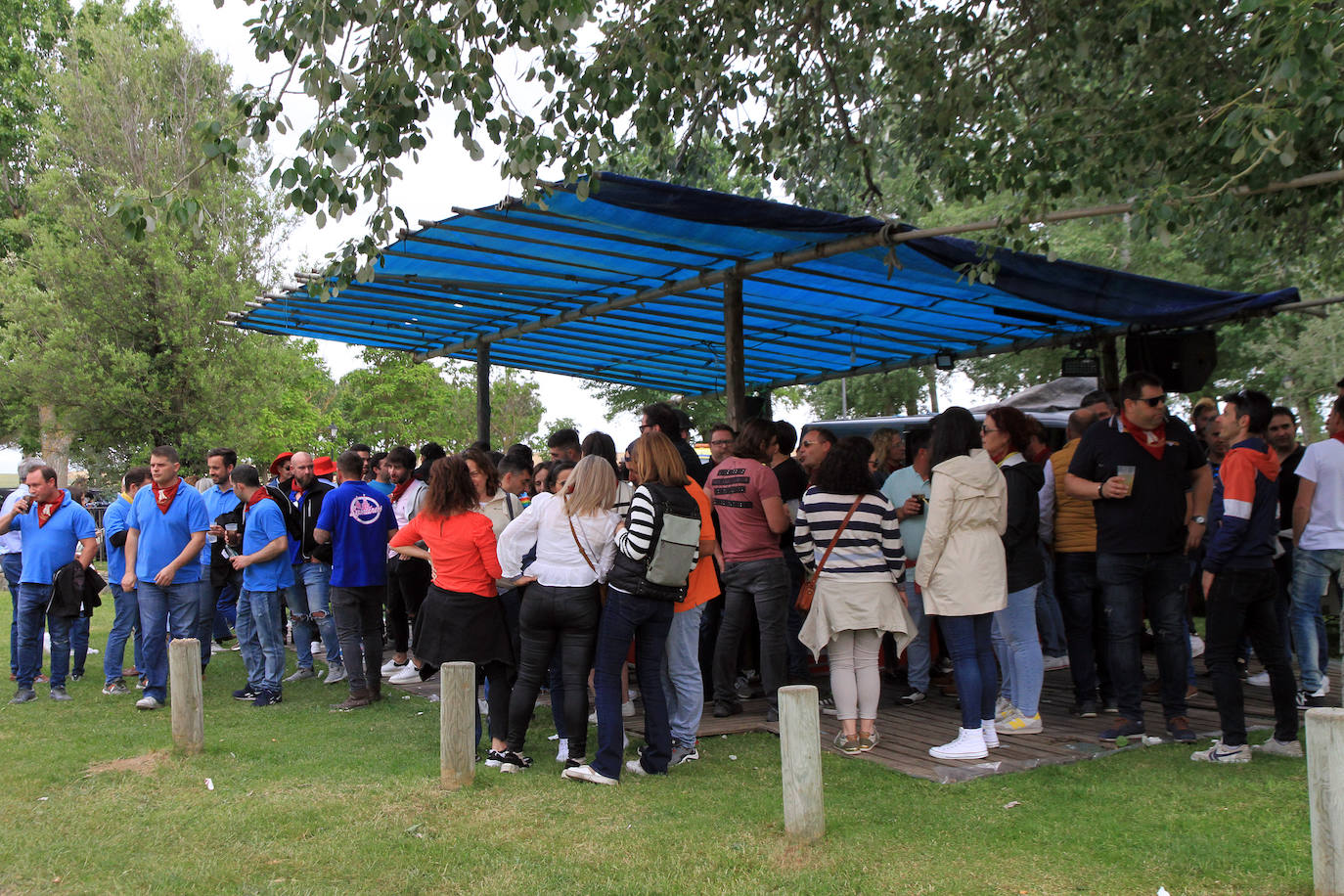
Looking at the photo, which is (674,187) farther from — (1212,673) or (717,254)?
(1212,673)

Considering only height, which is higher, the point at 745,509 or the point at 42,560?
the point at 745,509

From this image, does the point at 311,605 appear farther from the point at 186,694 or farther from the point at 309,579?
the point at 186,694

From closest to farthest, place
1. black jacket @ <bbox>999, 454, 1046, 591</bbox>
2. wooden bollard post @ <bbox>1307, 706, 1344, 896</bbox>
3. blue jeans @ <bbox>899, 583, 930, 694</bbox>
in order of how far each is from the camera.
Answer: wooden bollard post @ <bbox>1307, 706, 1344, 896</bbox>
black jacket @ <bbox>999, 454, 1046, 591</bbox>
blue jeans @ <bbox>899, 583, 930, 694</bbox>

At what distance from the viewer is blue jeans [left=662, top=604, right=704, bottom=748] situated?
606 centimetres

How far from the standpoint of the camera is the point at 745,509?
6.70 metres

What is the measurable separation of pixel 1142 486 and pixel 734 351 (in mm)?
3684

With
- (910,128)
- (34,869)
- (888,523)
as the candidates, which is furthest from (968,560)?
(910,128)

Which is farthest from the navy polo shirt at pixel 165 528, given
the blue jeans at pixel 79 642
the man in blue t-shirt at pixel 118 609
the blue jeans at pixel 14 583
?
the blue jeans at pixel 79 642

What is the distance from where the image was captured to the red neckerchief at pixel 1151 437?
229 inches

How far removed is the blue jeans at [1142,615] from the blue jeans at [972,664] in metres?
0.70

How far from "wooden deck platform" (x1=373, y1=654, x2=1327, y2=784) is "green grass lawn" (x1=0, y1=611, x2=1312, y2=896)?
0.15 m

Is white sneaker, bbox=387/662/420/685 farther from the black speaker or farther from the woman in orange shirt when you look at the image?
the black speaker

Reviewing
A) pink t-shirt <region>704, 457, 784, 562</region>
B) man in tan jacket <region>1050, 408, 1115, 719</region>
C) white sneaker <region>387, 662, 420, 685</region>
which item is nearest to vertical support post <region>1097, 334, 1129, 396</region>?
man in tan jacket <region>1050, 408, 1115, 719</region>

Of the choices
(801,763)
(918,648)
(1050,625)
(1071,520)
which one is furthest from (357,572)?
(1050,625)
